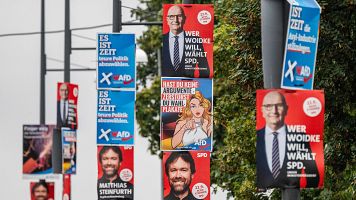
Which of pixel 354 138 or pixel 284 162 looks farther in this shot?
pixel 354 138

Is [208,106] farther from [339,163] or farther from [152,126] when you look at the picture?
[152,126]

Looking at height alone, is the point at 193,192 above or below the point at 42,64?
below

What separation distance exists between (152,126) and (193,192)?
105 ft

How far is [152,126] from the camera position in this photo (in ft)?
195

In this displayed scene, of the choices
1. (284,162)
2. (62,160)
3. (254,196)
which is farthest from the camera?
(62,160)

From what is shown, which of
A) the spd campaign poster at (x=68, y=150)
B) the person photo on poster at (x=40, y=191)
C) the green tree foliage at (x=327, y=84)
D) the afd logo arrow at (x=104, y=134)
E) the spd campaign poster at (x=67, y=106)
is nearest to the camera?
the green tree foliage at (x=327, y=84)

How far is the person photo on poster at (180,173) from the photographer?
27.0m

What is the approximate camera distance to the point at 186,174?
89.5 ft

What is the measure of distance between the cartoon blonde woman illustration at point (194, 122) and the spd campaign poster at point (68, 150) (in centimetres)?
1905

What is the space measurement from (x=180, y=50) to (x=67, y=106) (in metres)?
19.4

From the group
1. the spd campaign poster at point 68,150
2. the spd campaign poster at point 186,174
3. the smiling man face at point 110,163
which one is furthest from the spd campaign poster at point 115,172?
the spd campaign poster at point 68,150

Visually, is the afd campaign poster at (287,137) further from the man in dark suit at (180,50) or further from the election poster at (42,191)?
the election poster at (42,191)

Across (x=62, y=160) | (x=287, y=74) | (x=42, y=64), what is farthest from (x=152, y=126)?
(x=287, y=74)

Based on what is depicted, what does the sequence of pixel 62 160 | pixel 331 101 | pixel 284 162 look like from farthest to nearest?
1. pixel 62 160
2. pixel 331 101
3. pixel 284 162
